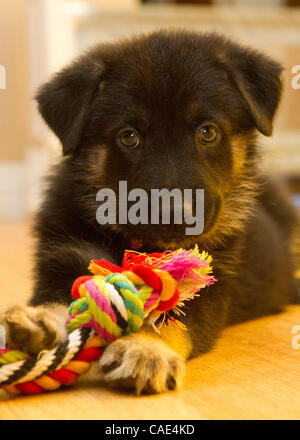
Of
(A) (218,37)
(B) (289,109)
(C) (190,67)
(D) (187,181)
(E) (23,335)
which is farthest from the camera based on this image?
(B) (289,109)

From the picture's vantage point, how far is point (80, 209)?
2447 millimetres

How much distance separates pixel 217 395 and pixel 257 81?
4.29 feet

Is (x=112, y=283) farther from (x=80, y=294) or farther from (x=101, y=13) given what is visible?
(x=101, y=13)

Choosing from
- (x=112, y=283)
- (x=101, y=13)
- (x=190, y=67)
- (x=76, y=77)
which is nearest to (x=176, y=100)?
(x=190, y=67)

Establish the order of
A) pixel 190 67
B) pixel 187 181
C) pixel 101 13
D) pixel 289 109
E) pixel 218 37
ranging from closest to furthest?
pixel 187 181 → pixel 190 67 → pixel 218 37 → pixel 101 13 → pixel 289 109

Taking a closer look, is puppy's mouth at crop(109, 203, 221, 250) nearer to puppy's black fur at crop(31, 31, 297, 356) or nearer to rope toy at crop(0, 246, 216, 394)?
puppy's black fur at crop(31, 31, 297, 356)

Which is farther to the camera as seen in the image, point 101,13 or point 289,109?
point 289,109

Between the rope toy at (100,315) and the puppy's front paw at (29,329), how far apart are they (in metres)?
0.02

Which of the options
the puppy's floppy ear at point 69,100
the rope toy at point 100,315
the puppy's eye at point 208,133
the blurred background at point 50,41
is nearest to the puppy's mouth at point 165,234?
the rope toy at point 100,315

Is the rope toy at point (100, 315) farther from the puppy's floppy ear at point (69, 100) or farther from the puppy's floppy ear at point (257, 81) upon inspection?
the puppy's floppy ear at point (257, 81)

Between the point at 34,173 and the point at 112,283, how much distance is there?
16.5 feet

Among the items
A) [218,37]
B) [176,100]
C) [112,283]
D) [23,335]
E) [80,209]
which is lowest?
[23,335]

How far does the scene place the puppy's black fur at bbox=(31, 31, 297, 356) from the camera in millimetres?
2211

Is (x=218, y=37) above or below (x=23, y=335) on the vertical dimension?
above
